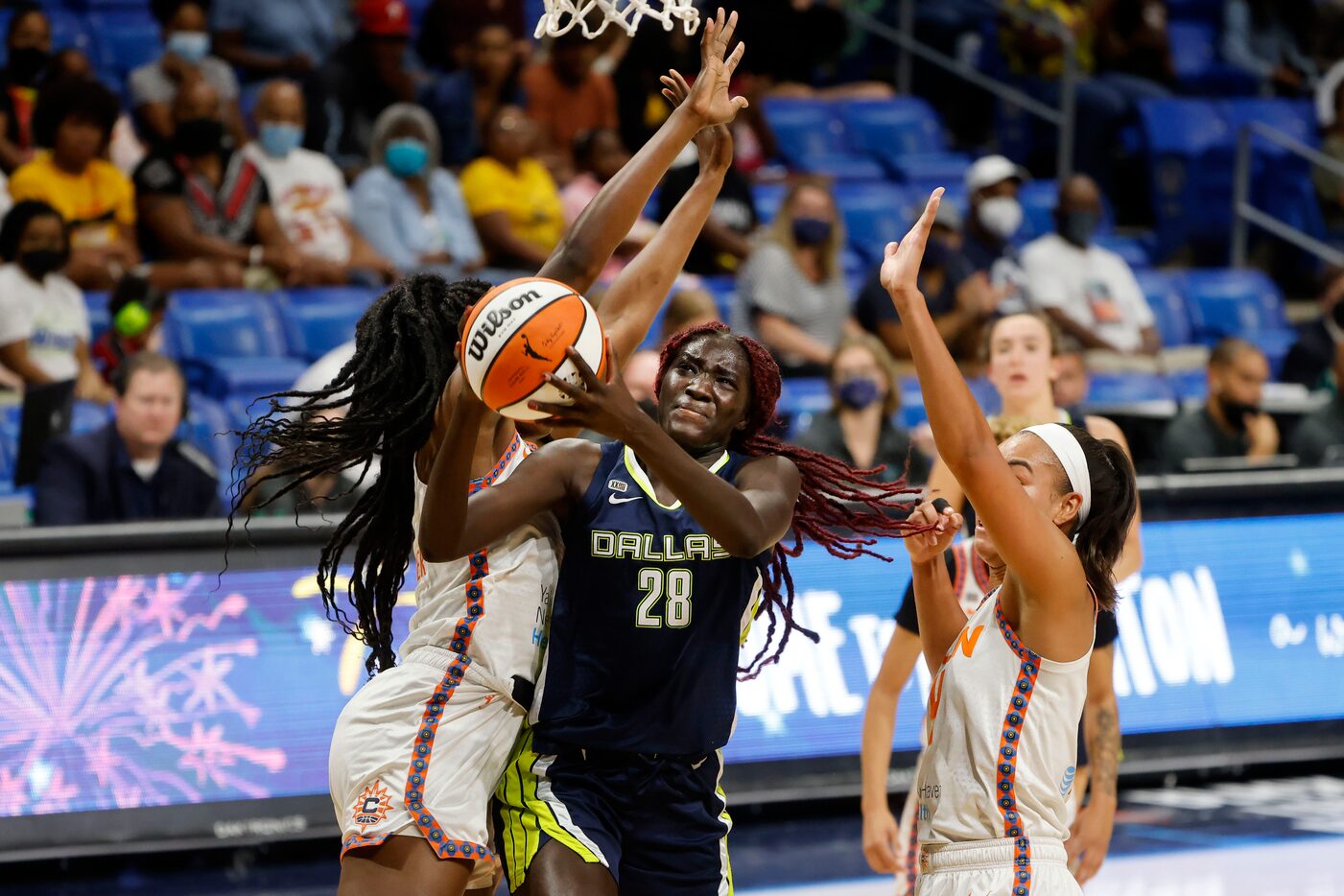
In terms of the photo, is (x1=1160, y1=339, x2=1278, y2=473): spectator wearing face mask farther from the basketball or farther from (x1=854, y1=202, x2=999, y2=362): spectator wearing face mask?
the basketball

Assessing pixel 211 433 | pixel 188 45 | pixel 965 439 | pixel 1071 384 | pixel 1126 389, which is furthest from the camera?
pixel 1126 389

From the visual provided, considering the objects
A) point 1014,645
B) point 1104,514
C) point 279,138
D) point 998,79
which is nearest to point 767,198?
point 998,79

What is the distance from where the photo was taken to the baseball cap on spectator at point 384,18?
10.2 meters

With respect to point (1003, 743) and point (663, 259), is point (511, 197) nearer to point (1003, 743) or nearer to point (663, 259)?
point (663, 259)

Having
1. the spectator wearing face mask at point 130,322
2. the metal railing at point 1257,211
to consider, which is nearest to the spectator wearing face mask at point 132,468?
the spectator wearing face mask at point 130,322

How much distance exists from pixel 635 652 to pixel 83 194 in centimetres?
632

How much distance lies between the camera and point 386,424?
3.92m

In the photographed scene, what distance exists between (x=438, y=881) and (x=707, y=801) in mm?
591

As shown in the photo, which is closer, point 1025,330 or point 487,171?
point 1025,330

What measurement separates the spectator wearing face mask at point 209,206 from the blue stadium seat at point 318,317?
0.24m

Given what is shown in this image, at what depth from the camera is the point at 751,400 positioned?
12.9 ft

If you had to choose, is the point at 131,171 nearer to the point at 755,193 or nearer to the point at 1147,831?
the point at 755,193

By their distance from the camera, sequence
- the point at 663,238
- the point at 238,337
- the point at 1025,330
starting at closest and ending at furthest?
the point at 663,238
the point at 1025,330
the point at 238,337

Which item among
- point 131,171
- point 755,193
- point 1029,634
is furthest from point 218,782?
point 755,193
